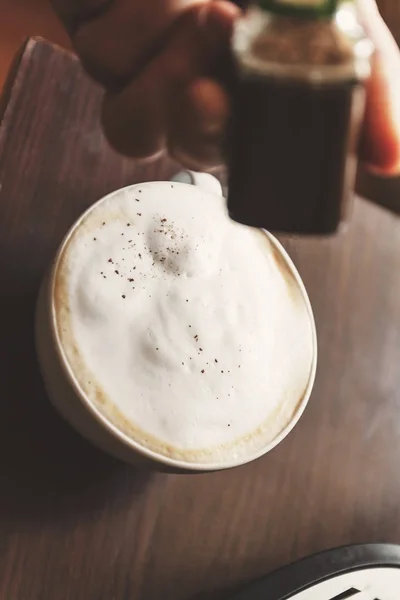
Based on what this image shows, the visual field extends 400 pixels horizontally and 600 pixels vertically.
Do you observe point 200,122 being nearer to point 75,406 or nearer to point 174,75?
point 174,75

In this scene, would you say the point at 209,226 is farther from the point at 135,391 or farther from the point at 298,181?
the point at 298,181

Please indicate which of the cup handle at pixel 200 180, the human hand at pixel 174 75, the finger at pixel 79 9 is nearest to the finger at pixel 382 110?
the human hand at pixel 174 75

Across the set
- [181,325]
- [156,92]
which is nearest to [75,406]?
[181,325]

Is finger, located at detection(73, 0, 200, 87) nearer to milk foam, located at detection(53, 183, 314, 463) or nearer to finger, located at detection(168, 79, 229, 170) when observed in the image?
finger, located at detection(168, 79, 229, 170)

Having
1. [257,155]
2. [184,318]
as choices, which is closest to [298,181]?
[257,155]

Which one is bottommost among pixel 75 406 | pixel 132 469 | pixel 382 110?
pixel 132 469

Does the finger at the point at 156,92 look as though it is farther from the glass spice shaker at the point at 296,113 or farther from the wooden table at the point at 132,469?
the wooden table at the point at 132,469
